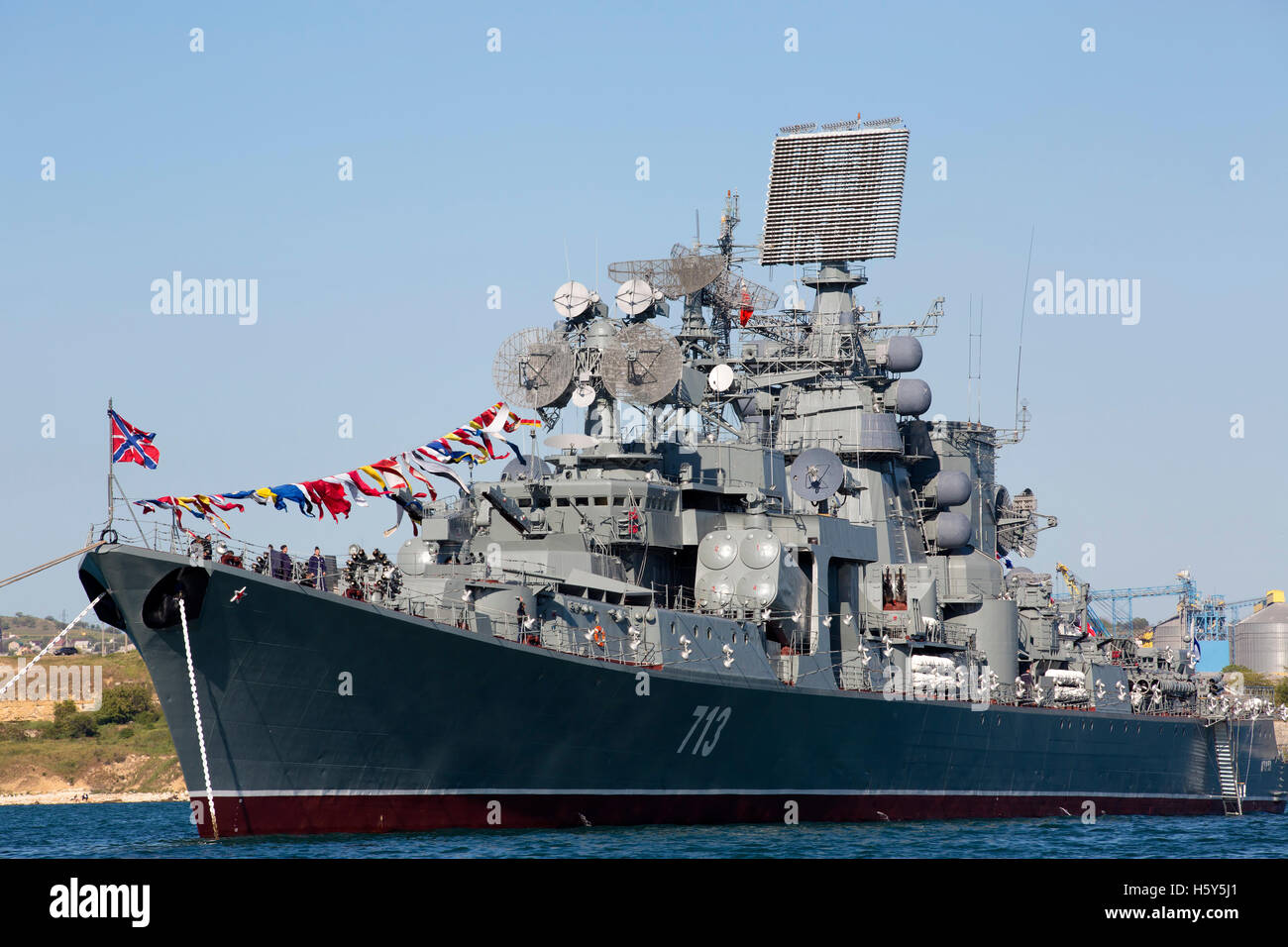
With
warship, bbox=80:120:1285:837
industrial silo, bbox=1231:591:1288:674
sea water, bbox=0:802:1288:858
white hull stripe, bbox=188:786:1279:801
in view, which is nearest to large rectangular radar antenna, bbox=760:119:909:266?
warship, bbox=80:120:1285:837

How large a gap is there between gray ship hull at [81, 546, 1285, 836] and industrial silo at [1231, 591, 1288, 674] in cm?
10136

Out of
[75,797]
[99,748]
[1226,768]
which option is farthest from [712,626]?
[99,748]

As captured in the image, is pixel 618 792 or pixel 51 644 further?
pixel 618 792

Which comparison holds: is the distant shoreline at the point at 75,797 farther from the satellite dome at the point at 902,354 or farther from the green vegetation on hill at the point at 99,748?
the satellite dome at the point at 902,354

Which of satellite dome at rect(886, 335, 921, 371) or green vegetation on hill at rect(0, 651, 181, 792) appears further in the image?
green vegetation on hill at rect(0, 651, 181, 792)

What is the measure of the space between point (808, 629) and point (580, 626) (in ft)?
25.9

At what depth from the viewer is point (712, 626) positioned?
32406 mm

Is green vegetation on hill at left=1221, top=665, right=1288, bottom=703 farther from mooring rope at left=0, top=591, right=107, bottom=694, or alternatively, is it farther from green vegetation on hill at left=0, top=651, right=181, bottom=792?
mooring rope at left=0, top=591, right=107, bottom=694

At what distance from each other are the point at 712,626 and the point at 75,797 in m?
46.2

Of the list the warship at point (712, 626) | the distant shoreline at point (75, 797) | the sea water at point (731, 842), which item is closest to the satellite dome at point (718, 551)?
the warship at point (712, 626)

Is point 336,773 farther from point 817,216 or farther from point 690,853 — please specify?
point 817,216

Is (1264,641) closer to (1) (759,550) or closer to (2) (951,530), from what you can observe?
(2) (951,530)

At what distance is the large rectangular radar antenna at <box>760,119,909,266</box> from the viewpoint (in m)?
45.5
